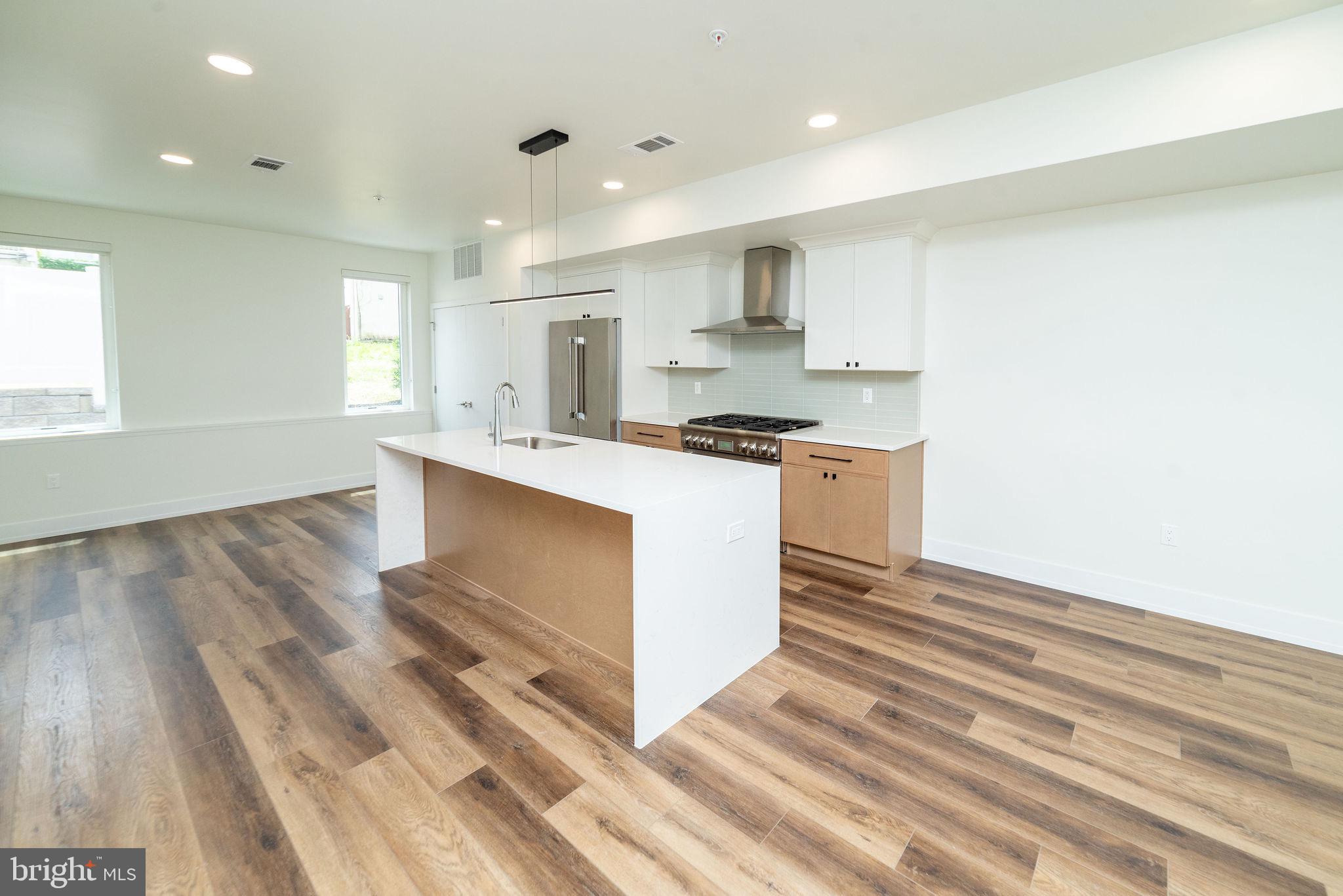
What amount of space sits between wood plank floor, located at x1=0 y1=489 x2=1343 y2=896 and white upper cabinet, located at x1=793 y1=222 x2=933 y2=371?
1.68 metres

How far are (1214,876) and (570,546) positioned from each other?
2536 mm

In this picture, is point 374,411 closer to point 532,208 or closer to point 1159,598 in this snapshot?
point 532,208

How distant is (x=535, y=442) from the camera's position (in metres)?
3.88

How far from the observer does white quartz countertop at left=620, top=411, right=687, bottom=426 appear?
16.8ft

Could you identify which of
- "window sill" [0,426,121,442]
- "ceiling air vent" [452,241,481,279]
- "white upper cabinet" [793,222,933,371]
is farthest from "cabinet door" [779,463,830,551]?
"window sill" [0,426,121,442]

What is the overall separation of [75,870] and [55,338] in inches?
204

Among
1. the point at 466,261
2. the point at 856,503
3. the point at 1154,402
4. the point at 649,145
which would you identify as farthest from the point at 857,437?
the point at 466,261

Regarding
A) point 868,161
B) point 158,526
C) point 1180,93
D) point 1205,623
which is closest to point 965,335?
point 868,161

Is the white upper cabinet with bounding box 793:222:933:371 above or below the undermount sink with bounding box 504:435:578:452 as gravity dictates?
above

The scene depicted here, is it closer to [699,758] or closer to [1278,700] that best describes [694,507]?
[699,758]

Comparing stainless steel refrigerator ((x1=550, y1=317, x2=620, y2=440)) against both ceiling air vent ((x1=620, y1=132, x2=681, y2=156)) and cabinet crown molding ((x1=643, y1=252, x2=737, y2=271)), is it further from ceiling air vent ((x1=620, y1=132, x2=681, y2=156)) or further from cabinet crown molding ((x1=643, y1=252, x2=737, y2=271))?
ceiling air vent ((x1=620, y1=132, x2=681, y2=156))

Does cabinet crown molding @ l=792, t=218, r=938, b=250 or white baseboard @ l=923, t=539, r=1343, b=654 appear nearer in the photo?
white baseboard @ l=923, t=539, r=1343, b=654

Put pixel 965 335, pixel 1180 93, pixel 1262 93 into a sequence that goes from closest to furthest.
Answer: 1. pixel 1262 93
2. pixel 1180 93
3. pixel 965 335

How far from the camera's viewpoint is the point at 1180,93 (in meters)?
2.46
